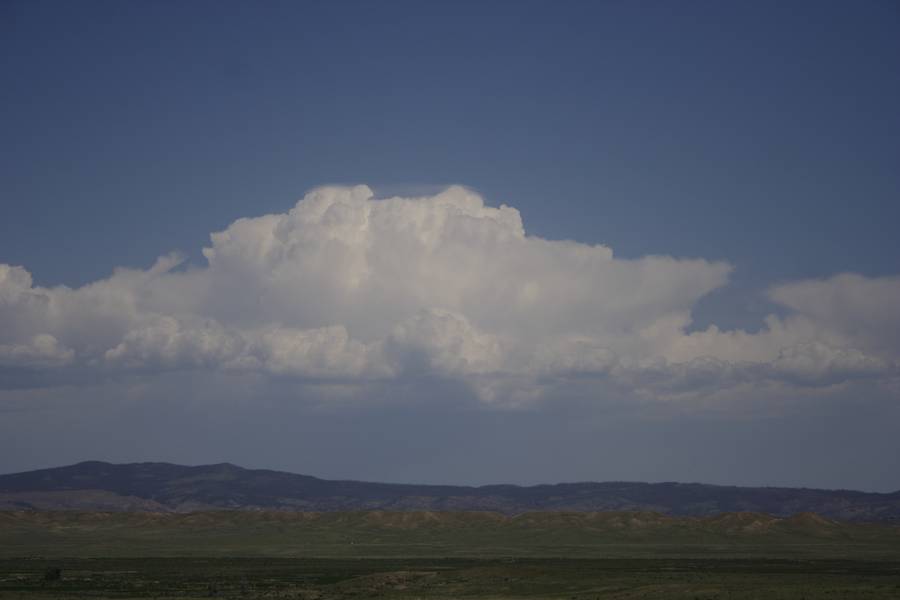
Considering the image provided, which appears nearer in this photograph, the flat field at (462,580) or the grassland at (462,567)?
the flat field at (462,580)

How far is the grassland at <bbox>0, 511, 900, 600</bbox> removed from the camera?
86.6 m

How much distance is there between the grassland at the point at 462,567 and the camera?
284 feet

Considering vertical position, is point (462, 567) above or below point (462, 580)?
below

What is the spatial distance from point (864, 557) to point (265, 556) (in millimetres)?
88237

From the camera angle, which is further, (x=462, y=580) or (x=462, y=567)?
(x=462, y=567)

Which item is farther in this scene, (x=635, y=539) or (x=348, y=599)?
(x=635, y=539)

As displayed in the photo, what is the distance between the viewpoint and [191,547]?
17875 cm

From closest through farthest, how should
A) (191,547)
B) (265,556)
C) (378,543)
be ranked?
(265,556) → (191,547) → (378,543)

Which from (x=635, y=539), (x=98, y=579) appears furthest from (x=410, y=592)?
(x=635, y=539)

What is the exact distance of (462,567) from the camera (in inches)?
4715

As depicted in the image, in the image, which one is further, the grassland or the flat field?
the grassland

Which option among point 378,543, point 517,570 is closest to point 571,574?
point 517,570

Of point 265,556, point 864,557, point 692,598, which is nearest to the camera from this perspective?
point 692,598

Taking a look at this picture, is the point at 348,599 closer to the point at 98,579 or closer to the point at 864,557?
the point at 98,579
